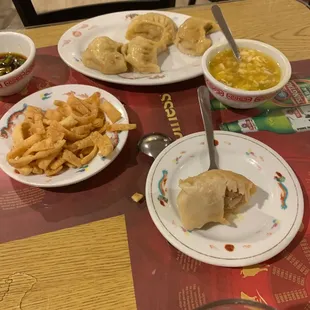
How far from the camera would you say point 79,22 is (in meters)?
1.42

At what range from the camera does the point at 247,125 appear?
1071 millimetres

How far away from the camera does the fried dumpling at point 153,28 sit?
4.30ft

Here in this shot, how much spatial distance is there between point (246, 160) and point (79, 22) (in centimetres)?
93

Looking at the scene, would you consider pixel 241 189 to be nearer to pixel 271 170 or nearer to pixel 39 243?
pixel 271 170

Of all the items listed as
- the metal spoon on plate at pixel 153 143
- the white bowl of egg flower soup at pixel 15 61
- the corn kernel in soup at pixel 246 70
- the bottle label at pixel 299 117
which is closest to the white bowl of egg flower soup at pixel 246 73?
the corn kernel in soup at pixel 246 70

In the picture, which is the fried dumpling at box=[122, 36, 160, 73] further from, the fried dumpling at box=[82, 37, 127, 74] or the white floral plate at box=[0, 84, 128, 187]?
the white floral plate at box=[0, 84, 128, 187]

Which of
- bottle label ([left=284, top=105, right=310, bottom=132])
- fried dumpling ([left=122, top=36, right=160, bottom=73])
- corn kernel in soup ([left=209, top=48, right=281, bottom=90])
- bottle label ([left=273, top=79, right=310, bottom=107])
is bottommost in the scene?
bottle label ([left=284, top=105, right=310, bottom=132])

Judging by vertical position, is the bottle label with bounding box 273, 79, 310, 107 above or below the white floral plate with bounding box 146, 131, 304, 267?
→ below

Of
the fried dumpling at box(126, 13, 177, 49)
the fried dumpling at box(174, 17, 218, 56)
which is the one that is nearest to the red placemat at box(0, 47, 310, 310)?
the fried dumpling at box(174, 17, 218, 56)

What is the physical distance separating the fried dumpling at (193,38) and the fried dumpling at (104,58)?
0.25 meters

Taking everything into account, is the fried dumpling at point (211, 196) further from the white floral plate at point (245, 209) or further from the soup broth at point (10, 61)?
the soup broth at point (10, 61)

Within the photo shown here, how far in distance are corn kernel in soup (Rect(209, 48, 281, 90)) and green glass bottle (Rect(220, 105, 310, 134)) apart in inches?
3.9

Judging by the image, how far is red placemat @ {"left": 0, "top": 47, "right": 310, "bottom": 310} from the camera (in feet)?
2.40

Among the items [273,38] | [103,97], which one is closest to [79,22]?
[103,97]
